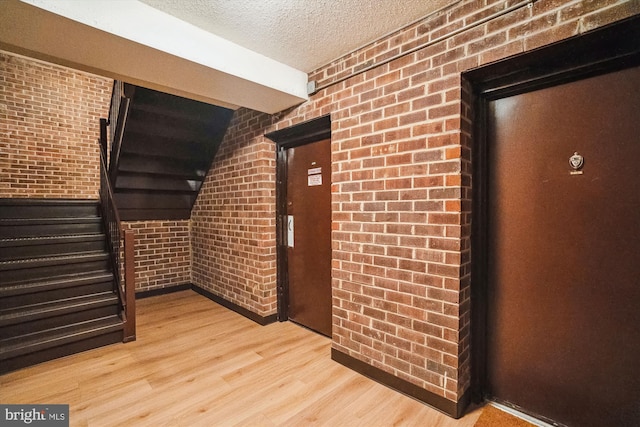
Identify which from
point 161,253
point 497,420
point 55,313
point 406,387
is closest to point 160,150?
point 161,253

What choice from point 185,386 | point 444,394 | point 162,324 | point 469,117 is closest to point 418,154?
point 469,117

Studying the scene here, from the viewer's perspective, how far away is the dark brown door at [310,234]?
8.91 ft

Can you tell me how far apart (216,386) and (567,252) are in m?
2.40

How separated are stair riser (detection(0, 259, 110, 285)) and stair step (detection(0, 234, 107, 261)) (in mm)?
225

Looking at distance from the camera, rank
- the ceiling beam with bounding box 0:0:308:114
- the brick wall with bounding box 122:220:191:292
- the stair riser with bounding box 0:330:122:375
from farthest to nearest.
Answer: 1. the brick wall with bounding box 122:220:191:292
2. the stair riser with bounding box 0:330:122:375
3. the ceiling beam with bounding box 0:0:308:114

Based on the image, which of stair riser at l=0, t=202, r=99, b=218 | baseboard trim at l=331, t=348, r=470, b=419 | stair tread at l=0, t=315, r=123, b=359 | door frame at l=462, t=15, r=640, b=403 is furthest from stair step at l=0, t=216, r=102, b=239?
door frame at l=462, t=15, r=640, b=403

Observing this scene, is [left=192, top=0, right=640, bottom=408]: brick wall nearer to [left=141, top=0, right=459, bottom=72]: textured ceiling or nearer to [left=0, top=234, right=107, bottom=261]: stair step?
[left=141, top=0, right=459, bottom=72]: textured ceiling

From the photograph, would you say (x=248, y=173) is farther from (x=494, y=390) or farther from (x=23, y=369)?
(x=494, y=390)

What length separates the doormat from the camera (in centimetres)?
160

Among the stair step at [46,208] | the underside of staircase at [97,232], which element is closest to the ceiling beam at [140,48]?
the underside of staircase at [97,232]

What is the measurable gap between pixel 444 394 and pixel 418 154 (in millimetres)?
1493

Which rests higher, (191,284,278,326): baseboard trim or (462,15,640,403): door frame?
(462,15,640,403): door frame

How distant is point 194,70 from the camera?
196cm

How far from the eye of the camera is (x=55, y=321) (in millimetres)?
2531
